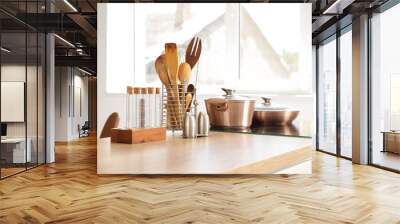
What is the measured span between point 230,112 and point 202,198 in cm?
123

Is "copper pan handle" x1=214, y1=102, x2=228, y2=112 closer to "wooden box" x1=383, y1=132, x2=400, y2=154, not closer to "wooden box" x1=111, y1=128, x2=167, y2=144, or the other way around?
"wooden box" x1=111, y1=128, x2=167, y2=144

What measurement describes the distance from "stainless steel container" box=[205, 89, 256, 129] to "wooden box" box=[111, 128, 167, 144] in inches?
15.4

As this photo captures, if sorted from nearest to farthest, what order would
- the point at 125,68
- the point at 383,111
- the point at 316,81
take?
1. the point at 125,68
2. the point at 383,111
3. the point at 316,81

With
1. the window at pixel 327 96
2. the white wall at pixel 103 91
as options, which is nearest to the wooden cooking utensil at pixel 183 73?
the white wall at pixel 103 91

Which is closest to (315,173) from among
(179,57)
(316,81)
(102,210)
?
(102,210)

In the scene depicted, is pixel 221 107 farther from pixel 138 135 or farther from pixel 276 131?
pixel 138 135

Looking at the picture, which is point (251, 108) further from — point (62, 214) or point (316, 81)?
point (316, 81)

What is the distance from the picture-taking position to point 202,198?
348cm

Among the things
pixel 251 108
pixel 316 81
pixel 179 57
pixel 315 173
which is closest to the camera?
pixel 179 57

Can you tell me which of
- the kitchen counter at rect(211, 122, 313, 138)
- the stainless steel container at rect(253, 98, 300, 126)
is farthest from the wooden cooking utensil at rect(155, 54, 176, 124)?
the stainless steel container at rect(253, 98, 300, 126)

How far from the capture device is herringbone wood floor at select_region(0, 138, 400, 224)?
112 inches

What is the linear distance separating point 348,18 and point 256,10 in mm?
2346

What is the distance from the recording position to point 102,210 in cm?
307

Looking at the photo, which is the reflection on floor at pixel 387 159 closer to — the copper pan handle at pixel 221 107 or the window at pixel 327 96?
the window at pixel 327 96
